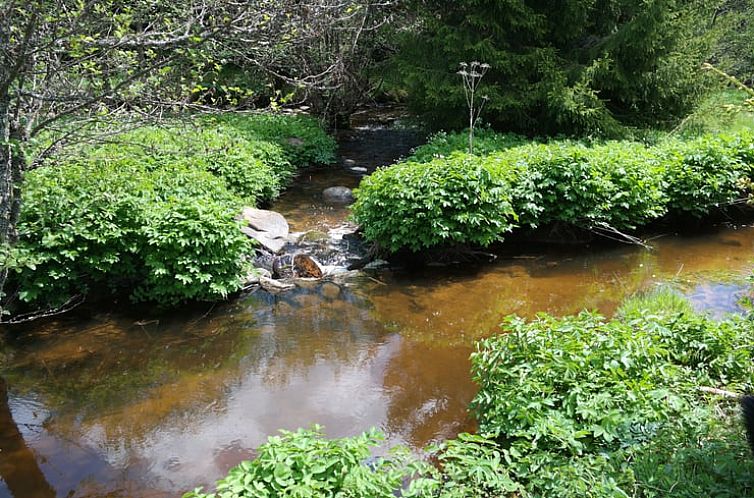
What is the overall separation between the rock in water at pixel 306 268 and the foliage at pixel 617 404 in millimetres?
4134

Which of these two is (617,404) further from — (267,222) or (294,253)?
(267,222)

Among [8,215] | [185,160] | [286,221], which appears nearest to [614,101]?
[286,221]

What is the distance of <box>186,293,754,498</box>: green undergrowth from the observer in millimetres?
2947

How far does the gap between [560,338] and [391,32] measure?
11.7m

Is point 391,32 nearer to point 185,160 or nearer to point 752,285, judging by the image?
point 185,160

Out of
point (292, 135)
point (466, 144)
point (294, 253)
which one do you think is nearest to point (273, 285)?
point (294, 253)

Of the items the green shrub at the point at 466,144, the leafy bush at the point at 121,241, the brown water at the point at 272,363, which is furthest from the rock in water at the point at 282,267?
the green shrub at the point at 466,144

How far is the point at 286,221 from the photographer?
32.2 ft

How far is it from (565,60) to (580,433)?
407 inches

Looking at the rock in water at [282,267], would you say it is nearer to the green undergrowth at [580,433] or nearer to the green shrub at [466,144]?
the green shrub at [466,144]

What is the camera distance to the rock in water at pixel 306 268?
26.9 feet

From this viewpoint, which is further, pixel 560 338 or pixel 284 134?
pixel 284 134

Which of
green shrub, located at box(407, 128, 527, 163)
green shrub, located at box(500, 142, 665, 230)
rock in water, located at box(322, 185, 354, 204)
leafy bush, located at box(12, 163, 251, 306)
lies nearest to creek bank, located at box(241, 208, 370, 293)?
leafy bush, located at box(12, 163, 251, 306)

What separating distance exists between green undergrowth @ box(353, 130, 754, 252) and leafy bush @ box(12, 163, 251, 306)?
2.13 metres
